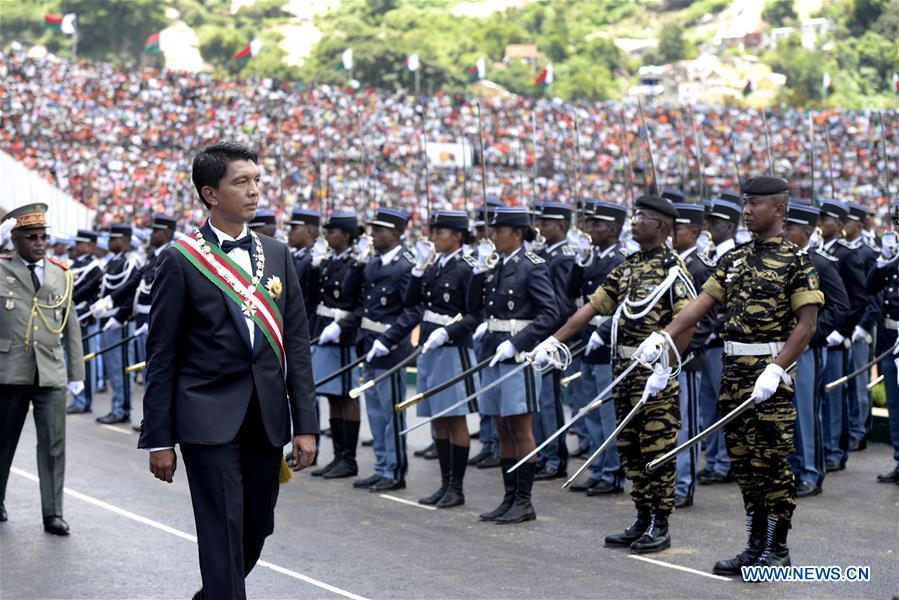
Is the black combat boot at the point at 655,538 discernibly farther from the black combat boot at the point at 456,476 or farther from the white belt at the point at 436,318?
the white belt at the point at 436,318

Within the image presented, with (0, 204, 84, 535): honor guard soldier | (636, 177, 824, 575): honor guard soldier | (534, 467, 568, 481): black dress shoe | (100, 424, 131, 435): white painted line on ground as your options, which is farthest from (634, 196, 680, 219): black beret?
(100, 424, 131, 435): white painted line on ground

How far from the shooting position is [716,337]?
9938 mm

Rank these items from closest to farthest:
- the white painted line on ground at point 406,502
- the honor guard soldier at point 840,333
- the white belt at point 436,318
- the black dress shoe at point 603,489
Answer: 1. the white painted line on ground at point 406,502
2. the white belt at point 436,318
3. the black dress shoe at point 603,489
4. the honor guard soldier at point 840,333

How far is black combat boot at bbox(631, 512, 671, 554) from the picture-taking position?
7324 millimetres

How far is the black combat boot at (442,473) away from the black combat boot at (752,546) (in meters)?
2.75

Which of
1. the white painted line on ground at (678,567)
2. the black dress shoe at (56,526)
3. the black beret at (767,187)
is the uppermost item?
the black beret at (767,187)

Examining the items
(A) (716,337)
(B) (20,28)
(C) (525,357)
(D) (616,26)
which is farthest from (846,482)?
(D) (616,26)

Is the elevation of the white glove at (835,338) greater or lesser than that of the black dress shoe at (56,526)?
greater

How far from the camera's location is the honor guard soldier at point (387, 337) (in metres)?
9.83

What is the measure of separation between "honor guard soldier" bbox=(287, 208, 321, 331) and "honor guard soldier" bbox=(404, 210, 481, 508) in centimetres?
194

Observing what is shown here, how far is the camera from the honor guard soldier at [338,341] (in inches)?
414

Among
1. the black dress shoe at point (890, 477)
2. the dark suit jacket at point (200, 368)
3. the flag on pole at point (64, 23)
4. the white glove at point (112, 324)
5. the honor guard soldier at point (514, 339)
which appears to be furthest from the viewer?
the flag on pole at point (64, 23)

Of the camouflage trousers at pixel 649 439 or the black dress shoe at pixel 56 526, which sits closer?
the camouflage trousers at pixel 649 439

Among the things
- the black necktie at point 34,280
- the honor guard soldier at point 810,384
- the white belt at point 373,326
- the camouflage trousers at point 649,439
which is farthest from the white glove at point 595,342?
the black necktie at point 34,280
